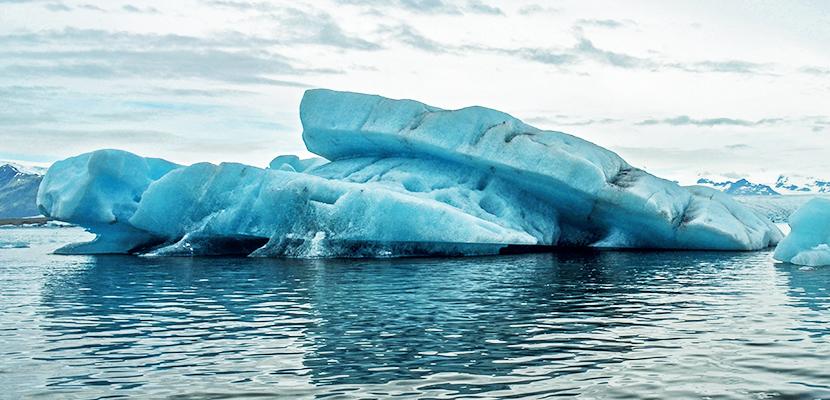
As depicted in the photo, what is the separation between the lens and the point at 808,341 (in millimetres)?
9188

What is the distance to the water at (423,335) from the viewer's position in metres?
7.32

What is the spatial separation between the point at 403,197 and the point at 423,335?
12894mm

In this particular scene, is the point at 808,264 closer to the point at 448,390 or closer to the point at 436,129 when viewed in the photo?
the point at 436,129

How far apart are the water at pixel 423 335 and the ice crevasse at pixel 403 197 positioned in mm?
4872

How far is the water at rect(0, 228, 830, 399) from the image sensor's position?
7.32m

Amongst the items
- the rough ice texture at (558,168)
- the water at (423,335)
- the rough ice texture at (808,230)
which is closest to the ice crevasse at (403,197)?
the rough ice texture at (558,168)

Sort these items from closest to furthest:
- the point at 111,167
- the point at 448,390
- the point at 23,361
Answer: the point at 448,390 → the point at 23,361 → the point at 111,167

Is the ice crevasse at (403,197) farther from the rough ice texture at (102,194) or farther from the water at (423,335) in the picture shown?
the water at (423,335)

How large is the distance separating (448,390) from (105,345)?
4.51 m

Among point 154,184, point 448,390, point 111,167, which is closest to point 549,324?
point 448,390

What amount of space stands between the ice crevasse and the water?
16.0ft

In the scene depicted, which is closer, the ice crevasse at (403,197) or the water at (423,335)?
the water at (423,335)

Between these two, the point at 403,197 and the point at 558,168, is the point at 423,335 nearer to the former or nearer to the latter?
the point at 403,197

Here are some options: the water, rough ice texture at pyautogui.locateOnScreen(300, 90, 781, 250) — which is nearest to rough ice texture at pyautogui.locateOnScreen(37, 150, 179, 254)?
rough ice texture at pyautogui.locateOnScreen(300, 90, 781, 250)
